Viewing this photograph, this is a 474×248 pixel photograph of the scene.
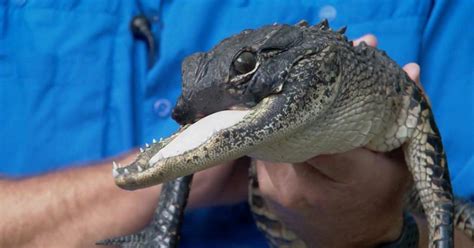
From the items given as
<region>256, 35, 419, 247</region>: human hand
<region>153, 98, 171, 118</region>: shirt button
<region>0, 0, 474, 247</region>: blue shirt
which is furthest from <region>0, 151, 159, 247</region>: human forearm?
<region>256, 35, 419, 247</region>: human hand

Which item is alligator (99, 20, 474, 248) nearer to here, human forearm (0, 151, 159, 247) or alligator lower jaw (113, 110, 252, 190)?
alligator lower jaw (113, 110, 252, 190)

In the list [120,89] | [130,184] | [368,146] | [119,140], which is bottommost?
[130,184]

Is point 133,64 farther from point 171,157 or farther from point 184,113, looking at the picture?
point 171,157

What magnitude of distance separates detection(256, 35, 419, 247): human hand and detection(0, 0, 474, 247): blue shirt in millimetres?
246

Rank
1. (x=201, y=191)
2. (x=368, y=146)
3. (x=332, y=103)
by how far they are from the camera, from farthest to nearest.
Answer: (x=201, y=191)
(x=368, y=146)
(x=332, y=103)

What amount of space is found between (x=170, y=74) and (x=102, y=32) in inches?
8.4

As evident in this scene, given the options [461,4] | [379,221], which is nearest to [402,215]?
[379,221]

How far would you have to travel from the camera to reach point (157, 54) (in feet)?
6.34

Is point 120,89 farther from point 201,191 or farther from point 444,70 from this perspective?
point 444,70

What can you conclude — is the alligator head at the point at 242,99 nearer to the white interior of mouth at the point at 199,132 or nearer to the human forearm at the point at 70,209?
the white interior of mouth at the point at 199,132

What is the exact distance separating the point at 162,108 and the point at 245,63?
73 centimetres

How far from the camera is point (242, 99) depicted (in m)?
1.15

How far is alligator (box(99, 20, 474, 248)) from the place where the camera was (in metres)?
1.08

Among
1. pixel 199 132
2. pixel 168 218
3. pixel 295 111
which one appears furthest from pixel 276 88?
pixel 168 218
